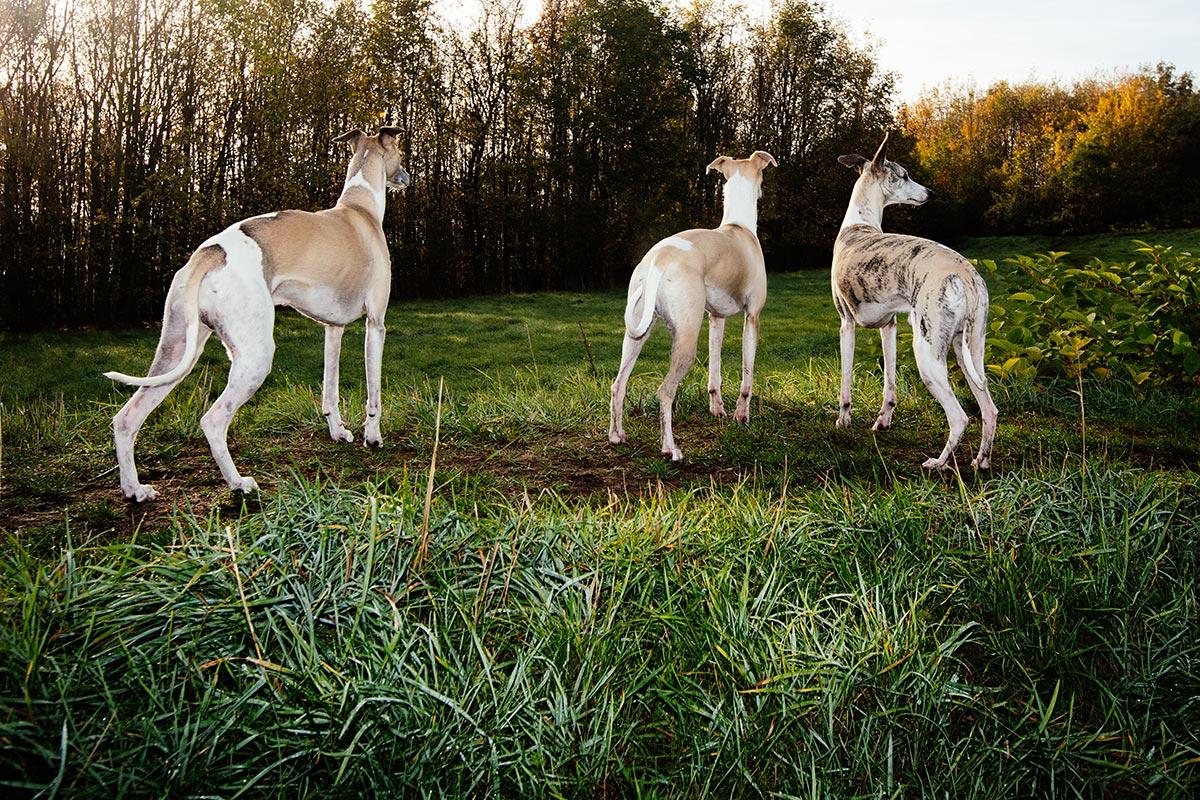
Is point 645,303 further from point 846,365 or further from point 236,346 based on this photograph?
point 236,346

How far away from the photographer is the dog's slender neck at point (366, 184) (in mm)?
5297

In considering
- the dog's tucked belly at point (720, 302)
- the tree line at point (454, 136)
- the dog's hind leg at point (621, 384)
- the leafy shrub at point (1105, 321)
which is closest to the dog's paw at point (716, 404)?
the dog's tucked belly at point (720, 302)

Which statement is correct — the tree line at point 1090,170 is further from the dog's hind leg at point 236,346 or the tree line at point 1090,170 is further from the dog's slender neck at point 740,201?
the dog's hind leg at point 236,346

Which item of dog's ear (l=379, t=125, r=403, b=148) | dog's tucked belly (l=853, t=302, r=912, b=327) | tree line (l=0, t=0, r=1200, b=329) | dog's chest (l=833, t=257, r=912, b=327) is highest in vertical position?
tree line (l=0, t=0, r=1200, b=329)

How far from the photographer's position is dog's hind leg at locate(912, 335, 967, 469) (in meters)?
4.55

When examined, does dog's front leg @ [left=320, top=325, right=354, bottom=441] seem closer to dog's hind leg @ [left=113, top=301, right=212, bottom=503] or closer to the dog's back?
dog's hind leg @ [left=113, top=301, right=212, bottom=503]

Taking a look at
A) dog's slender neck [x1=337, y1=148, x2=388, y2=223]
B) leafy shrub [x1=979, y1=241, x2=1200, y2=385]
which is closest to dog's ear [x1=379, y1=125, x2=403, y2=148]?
dog's slender neck [x1=337, y1=148, x2=388, y2=223]

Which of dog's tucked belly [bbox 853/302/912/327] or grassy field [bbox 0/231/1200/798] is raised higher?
dog's tucked belly [bbox 853/302/912/327]

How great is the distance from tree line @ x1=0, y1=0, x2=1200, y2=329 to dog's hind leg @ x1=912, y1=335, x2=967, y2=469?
42.0 feet

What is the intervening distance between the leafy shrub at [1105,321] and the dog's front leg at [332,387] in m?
4.48

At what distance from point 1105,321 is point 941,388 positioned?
2.41 metres

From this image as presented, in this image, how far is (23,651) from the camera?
2252 millimetres

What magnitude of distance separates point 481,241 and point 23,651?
735 inches

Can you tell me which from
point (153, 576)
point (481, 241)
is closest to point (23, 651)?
point (153, 576)
